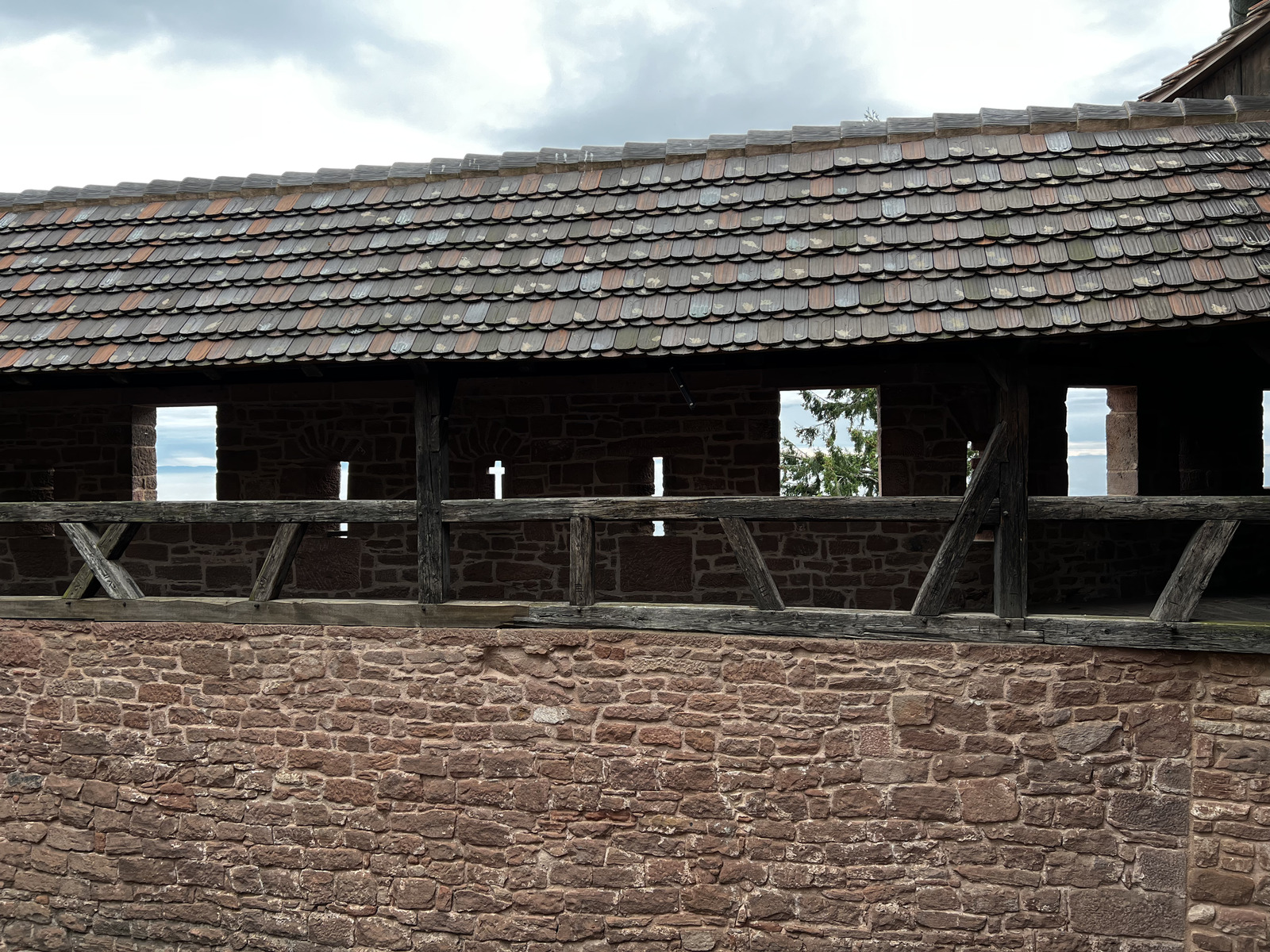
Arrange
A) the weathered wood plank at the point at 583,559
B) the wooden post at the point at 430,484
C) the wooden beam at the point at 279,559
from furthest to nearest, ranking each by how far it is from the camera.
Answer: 1. the wooden beam at the point at 279,559
2. the wooden post at the point at 430,484
3. the weathered wood plank at the point at 583,559

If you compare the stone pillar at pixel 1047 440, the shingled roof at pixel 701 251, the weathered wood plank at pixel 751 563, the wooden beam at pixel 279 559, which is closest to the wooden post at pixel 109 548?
the wooden beam at pixel 279 559

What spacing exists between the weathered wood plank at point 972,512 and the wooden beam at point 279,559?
369cm

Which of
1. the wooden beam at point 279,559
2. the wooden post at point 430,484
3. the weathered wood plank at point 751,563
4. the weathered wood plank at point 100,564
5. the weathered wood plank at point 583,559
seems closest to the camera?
the weathered wood plank at point 751,563

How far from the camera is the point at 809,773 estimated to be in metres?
5.37

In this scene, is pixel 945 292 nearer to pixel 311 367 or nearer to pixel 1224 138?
pixel 1224 138

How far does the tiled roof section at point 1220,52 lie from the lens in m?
7.71

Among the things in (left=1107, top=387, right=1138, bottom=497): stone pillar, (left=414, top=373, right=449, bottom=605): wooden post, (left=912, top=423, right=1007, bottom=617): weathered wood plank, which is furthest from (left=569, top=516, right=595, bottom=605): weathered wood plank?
(left=1107, top=387, right=1138, bottom=497): stone pillar

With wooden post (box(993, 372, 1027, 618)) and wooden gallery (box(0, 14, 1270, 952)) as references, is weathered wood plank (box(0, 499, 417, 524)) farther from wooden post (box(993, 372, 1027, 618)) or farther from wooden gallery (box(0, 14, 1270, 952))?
wooden post (box(993, 372, 1027, 618))

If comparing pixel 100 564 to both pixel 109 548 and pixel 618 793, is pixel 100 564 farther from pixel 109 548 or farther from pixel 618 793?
pixel 618 793

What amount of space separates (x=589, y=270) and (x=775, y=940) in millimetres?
4031

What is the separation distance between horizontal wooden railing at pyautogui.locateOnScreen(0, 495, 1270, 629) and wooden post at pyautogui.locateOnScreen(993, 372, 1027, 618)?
0.04 m

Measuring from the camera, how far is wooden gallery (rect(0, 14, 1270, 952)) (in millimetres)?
5121

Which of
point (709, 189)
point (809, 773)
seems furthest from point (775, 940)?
point (709, 189)

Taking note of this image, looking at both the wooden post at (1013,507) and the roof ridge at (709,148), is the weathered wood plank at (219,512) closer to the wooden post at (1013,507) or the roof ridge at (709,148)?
the roof ridge at (709,148)
